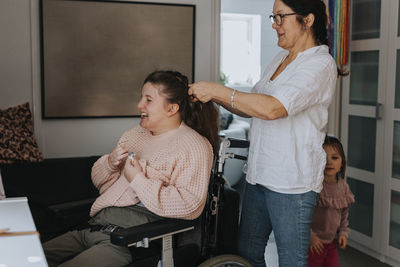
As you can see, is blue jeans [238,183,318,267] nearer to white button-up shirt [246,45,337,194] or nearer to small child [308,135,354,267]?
white button-up shirt [246,45,337,194]

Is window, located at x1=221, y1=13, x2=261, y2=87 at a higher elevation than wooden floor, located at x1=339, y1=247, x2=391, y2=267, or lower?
higher

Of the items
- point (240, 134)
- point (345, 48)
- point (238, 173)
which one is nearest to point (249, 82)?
point (240, 134)

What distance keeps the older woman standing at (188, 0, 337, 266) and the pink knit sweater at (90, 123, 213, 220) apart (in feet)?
0.77

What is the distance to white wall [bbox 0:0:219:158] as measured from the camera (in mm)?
3133

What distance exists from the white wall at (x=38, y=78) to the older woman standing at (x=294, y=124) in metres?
1.55

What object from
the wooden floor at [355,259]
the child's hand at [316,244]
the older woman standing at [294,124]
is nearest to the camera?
the older woman standing at [294,124]

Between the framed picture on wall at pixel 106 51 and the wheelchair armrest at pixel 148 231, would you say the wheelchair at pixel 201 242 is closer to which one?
the wheelchair armrest at pixel 148 231

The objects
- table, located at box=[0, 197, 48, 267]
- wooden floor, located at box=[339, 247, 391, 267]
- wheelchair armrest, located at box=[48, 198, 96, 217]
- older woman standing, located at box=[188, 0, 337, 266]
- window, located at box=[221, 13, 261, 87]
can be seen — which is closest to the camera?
table, located at box=[0, 197, 48, 267]

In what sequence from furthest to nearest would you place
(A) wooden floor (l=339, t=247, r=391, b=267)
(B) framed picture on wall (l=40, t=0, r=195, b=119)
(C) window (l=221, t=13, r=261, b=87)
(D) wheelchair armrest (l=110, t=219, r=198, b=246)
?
1. (C) window (l=221, t=13, r=261, b=87)
2. (A) wooden floor (l=339, t=247, r=391, b=267)
3. (B) framed picture on wall (l=40, t=0, r=195, b=119)
4. (D) wheelchair armrest (l=110, t=219, r=198, b=246)

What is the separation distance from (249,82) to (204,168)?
6194 mm

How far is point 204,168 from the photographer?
2123mm

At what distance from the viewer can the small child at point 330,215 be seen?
2.71m

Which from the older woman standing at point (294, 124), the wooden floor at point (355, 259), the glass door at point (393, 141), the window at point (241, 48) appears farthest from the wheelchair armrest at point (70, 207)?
the window at point (241, 48)

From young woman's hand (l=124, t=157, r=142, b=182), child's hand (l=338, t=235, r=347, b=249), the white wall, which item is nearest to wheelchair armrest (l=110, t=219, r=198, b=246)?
young woman's hand (l=124, t=157, r=142, b=182)
